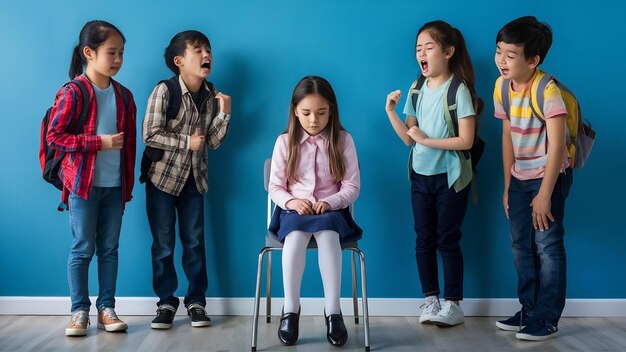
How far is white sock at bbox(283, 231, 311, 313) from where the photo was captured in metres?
2.68

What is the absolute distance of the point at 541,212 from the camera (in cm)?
276

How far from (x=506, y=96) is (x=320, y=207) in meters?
0.88

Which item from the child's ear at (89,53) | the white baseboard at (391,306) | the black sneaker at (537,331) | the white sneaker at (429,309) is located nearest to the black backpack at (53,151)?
the child's ear at (89,53)

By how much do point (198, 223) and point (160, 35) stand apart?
0.83 meters

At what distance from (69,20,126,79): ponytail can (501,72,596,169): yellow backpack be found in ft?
5.22

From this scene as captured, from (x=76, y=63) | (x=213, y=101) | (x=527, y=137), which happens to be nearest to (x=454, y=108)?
(x=527, y=137)

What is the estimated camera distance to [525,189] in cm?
285

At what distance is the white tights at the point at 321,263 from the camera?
2676 mm

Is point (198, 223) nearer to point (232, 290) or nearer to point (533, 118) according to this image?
point (232, 290)

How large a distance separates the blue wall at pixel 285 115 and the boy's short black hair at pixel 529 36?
0.33m

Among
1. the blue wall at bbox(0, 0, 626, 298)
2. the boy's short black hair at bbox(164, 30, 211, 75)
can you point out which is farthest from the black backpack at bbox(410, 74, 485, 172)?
the boy's short black hair at bbox(164, 30, 211, 75)

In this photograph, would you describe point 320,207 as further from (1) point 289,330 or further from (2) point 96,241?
(2) point 96,241

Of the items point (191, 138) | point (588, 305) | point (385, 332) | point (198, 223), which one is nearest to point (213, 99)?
point (191, 138)

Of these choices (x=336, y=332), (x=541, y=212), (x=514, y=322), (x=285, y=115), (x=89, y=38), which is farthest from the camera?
(x=285, y=115)
